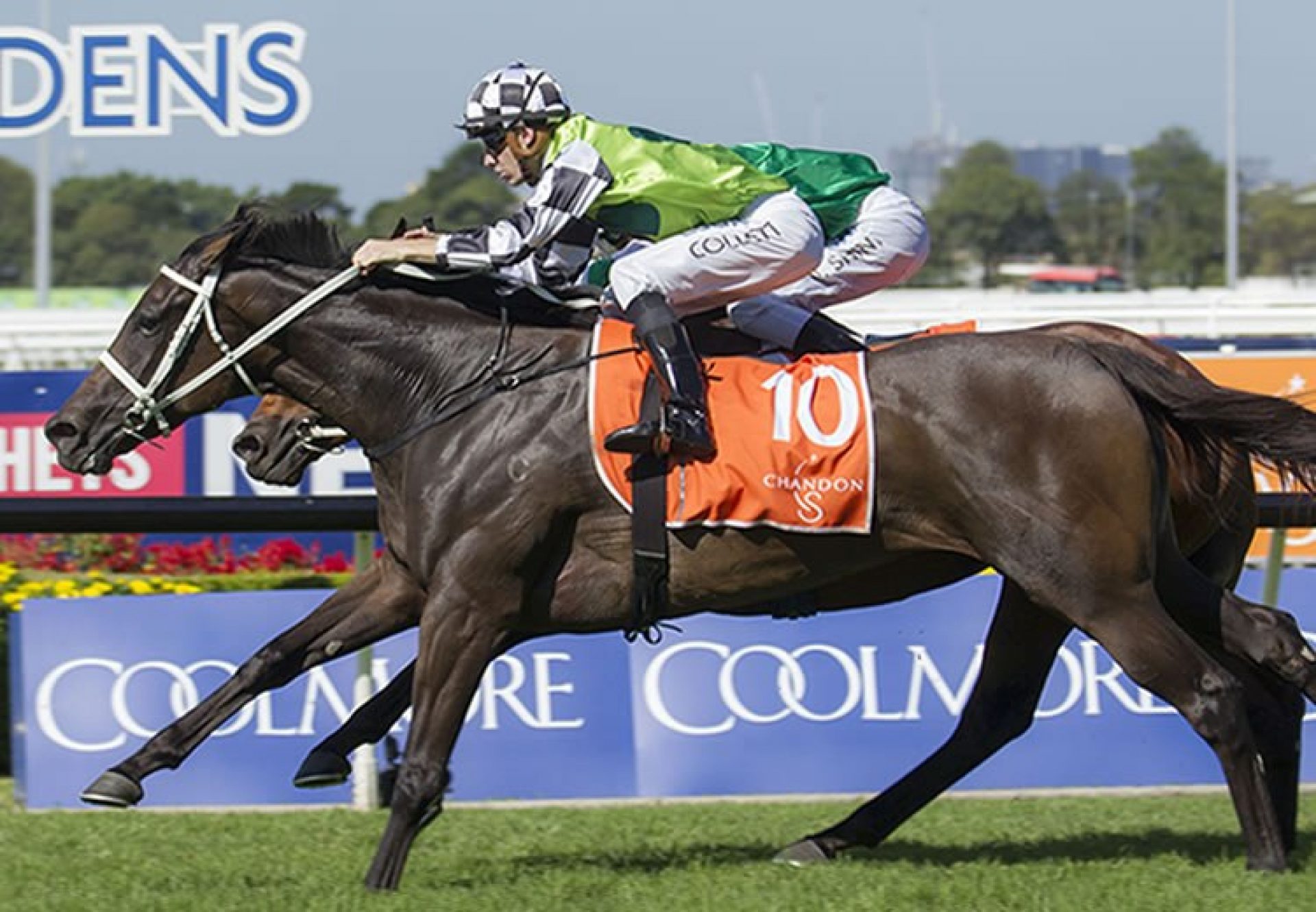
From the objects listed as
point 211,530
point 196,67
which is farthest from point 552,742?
point 196,67

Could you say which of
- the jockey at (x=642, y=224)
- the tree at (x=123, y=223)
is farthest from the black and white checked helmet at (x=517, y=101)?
the tree at (x=123, y=223)

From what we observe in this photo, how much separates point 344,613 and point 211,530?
112cm

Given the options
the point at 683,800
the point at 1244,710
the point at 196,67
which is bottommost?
the point at 683,800

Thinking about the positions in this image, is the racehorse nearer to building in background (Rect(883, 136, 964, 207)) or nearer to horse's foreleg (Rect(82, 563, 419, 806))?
horse's foreleg (Rect(82, 563, 419, 806))

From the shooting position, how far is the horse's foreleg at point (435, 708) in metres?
4.97

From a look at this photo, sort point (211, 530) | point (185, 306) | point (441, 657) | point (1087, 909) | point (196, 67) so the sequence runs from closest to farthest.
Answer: point (1087, 909), point (441, 657), point (185, 306), point (211, 530), point (196, 67)

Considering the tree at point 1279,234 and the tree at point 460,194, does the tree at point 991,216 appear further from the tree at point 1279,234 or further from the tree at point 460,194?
the tree at point 460,194

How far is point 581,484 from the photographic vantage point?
5.09 meters

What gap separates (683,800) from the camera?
6680 millimetres

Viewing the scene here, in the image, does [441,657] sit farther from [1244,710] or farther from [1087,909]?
[1244,710]

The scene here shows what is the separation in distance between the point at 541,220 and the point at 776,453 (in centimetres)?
79

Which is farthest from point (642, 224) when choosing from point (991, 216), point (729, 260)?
point (991, 216)

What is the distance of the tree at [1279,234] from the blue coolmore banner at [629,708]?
62084mm

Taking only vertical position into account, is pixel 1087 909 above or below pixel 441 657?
below
